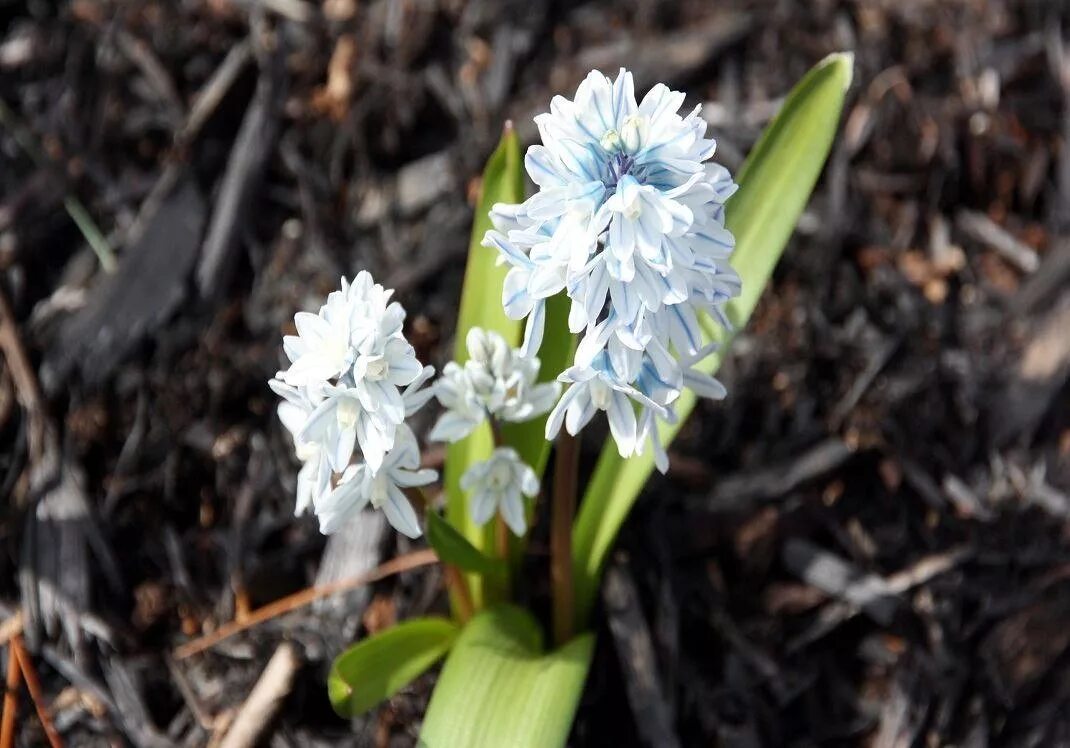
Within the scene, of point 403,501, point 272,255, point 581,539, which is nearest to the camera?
point 403,501

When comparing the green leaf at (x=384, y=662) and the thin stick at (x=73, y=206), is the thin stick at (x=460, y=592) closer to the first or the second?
the green leaf at (x=384, y=662)

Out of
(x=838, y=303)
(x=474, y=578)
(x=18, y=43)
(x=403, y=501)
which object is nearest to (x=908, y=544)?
(x=838, y=303)

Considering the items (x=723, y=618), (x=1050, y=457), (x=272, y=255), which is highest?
(x=272, y=255)

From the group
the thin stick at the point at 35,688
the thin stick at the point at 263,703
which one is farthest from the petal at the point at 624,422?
the thin stick at the point at 35,688

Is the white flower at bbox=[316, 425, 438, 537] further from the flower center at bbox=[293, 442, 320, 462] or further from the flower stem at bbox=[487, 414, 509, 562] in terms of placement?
the flower stem at bbox=[487, 414, 509, 562]

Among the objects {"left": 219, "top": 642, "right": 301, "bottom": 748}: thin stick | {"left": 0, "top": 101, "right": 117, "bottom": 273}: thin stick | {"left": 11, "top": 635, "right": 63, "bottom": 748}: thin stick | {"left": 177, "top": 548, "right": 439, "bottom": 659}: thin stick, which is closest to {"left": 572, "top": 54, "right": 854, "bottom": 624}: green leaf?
{"left": 177, "top": 548, "right": 439, "bottom": 659}: thin stick

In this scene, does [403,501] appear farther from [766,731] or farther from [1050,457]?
[1050,457]

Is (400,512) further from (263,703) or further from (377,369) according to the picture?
(263,703)
